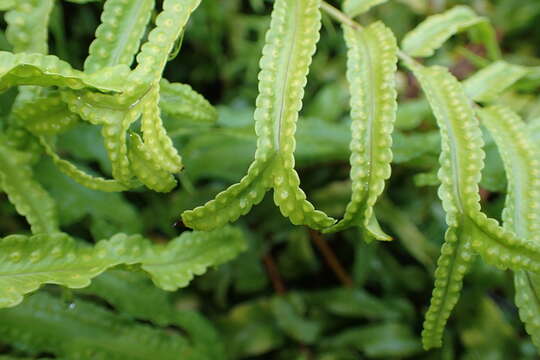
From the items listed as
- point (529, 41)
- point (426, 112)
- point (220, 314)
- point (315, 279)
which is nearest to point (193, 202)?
point (220, 314)

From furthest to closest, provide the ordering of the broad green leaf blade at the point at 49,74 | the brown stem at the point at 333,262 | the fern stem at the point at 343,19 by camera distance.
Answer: the brown stem at the point at 333,262, the fern stem at the point at 343,19, the broad green leaf blade at the point at 49,74

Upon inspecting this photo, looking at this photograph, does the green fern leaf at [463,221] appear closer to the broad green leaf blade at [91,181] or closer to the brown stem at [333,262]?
the broad green leaf blade at [91,181]

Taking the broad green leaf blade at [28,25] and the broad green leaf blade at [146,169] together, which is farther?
the broad green leaf blade at [28,25]

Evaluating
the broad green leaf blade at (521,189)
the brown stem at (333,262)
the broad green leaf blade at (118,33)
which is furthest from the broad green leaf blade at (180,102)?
the brown stem at (333,262)

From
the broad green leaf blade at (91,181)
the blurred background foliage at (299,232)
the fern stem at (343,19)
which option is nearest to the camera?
the broad green leaf blade at (91,181)

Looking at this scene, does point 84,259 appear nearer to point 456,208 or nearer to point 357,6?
point 456,208

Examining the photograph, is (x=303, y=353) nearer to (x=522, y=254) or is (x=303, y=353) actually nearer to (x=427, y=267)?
(x=427, y=267)

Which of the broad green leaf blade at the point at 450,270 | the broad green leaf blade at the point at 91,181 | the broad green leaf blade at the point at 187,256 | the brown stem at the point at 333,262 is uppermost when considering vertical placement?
the broad green leaf blade at the point at 91,181
